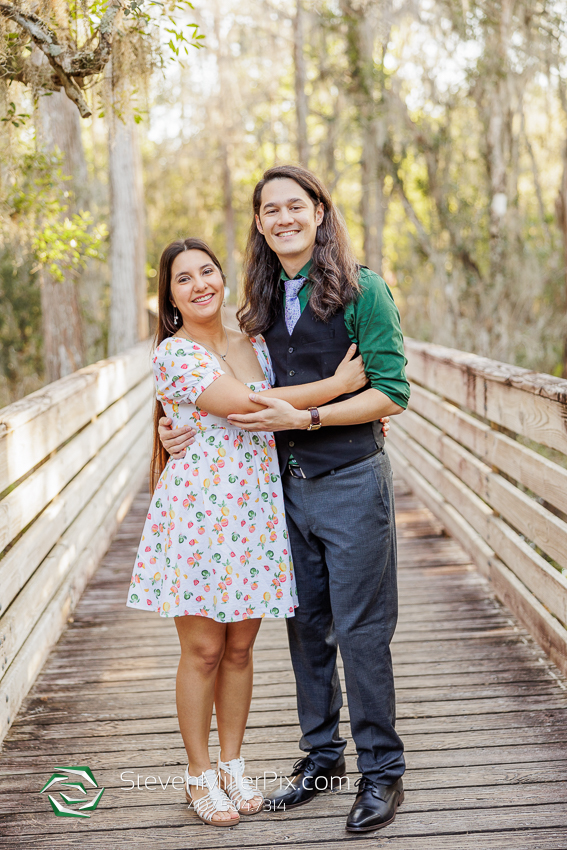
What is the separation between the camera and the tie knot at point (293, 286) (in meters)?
2.39

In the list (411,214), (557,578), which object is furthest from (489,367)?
(411,214)

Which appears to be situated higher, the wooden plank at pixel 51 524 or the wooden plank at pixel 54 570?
the wooden plank at pixel 51 524

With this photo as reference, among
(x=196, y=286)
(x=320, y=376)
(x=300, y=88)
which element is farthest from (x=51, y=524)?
(x=300, y=88)

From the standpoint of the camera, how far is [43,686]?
10.9 ft

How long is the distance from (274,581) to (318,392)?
56cm

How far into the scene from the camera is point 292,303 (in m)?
2.41

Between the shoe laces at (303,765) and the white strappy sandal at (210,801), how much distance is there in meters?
0.23

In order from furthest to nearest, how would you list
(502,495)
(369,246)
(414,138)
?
(369,246) < (414,138) < (502,495)

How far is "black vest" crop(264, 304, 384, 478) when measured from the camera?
2324 millimetres

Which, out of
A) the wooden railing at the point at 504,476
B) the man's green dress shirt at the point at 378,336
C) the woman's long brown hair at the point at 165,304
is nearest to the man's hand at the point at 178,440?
the woman's long brown hair at the point at 165,304

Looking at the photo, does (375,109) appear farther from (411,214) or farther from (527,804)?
(527,804)

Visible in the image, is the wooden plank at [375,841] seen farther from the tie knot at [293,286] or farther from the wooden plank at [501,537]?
the tie knot at [293,286]

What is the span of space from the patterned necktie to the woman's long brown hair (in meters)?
0.22

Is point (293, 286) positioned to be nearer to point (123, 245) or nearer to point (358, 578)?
point (358, 578)
